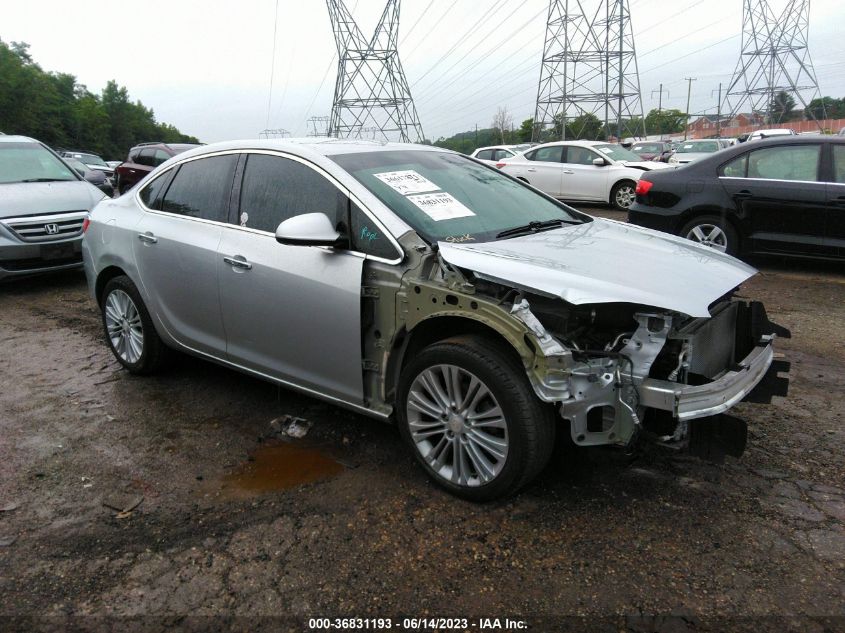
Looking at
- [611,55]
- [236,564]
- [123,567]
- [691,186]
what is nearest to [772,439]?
[236,564]

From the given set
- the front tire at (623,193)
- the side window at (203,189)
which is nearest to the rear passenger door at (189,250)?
the side window at (203,189)

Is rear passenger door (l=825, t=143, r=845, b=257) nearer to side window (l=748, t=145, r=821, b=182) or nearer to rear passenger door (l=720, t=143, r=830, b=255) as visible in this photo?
rear passenger door (l=720, t=143, r=830, b=255)

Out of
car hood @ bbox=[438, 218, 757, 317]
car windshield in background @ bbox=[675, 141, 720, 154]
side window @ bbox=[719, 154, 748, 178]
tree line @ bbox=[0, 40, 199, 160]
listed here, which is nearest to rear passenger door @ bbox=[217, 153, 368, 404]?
car hood @ bbox=[438, 218, 757, 317]

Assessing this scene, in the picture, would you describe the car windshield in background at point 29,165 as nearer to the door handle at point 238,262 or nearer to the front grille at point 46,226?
the front grille at point 46,226

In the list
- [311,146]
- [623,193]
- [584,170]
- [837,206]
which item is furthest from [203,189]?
[584,170]

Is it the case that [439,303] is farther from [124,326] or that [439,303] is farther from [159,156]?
[159,156]

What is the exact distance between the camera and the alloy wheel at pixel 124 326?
4.76 metres

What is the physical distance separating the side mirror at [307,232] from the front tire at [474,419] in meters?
0.75

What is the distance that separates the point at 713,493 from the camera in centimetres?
318

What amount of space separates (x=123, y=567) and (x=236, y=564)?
47 centimetres

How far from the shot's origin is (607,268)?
10.1 feet

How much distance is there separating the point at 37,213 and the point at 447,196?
5.92m

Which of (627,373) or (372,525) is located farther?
(372,525)

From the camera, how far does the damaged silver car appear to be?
111 inches
